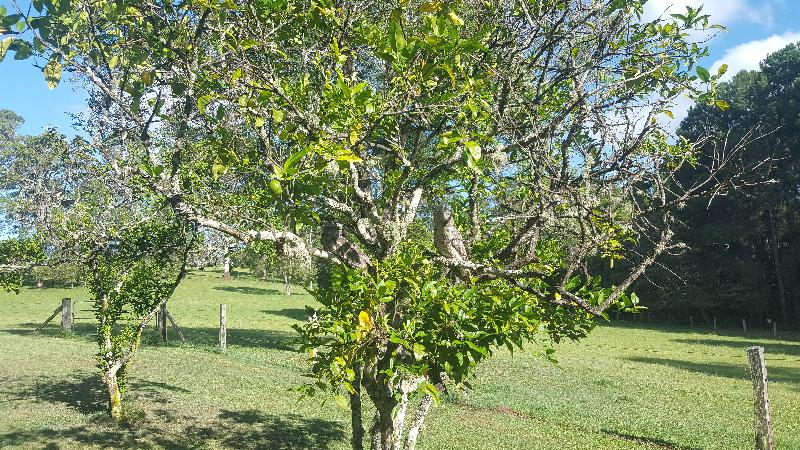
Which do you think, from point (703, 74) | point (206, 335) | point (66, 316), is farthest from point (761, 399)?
point (66, 316)

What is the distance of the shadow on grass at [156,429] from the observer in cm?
938

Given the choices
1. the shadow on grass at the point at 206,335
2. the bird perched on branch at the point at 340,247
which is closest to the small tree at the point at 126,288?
the bird perched on branch at the point at 340,247

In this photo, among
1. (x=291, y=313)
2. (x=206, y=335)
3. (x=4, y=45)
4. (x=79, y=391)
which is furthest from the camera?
(x=291, y=313)

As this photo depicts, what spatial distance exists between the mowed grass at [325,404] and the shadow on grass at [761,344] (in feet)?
6.57

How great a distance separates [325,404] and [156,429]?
441 cm

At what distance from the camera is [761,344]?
96.5ft

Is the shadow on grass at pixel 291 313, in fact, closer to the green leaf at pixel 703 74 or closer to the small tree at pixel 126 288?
the small tree at pixel 126 288

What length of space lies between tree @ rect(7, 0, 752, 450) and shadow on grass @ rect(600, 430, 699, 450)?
614cm

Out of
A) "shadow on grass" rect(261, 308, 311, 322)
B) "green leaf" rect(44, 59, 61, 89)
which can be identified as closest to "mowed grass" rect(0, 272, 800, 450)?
"green leaf" rect(44, 59, 61, 89)

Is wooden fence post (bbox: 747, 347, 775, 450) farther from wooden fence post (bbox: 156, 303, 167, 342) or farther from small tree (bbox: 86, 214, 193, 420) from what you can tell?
wooden fence post (bbox: 156, 303, 167, 342)

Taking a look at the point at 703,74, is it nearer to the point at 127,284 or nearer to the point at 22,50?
the point at 22,50

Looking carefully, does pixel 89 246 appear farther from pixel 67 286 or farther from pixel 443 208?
pixel 67 286

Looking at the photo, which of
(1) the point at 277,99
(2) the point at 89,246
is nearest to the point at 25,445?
(2) the point at 89,246

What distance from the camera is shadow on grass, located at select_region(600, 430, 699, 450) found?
1053 cm
